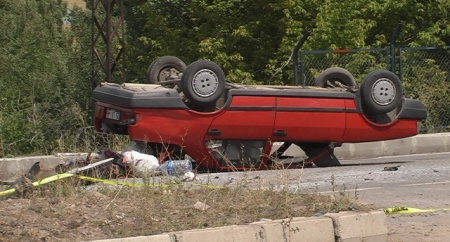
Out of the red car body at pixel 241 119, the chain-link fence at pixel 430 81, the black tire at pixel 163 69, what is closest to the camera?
the red car body at pixel 241 119

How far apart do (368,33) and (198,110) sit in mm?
13931

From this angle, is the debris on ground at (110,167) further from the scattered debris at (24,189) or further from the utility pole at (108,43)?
the utility pole at (108,43)

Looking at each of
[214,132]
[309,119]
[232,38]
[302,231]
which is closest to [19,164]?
[214,132]

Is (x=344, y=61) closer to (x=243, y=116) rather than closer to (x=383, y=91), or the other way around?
(x=383, y=91)

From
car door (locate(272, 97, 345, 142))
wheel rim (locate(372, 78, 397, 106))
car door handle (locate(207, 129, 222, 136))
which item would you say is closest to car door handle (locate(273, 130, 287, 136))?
car door (locate(272, 97, 345, 142))

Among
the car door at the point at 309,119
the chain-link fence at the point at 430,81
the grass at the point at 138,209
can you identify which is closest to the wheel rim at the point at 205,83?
the car door at the point at 309,119

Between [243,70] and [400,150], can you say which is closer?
[400,150]

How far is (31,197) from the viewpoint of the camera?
7.18m

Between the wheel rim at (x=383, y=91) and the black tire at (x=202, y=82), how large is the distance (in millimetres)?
2198

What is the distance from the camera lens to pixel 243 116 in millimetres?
11273

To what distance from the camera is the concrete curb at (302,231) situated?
6117 mm

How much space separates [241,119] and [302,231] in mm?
4877

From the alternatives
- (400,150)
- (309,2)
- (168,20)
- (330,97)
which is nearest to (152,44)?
(168,20)

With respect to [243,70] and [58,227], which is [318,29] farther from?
[58,227]
